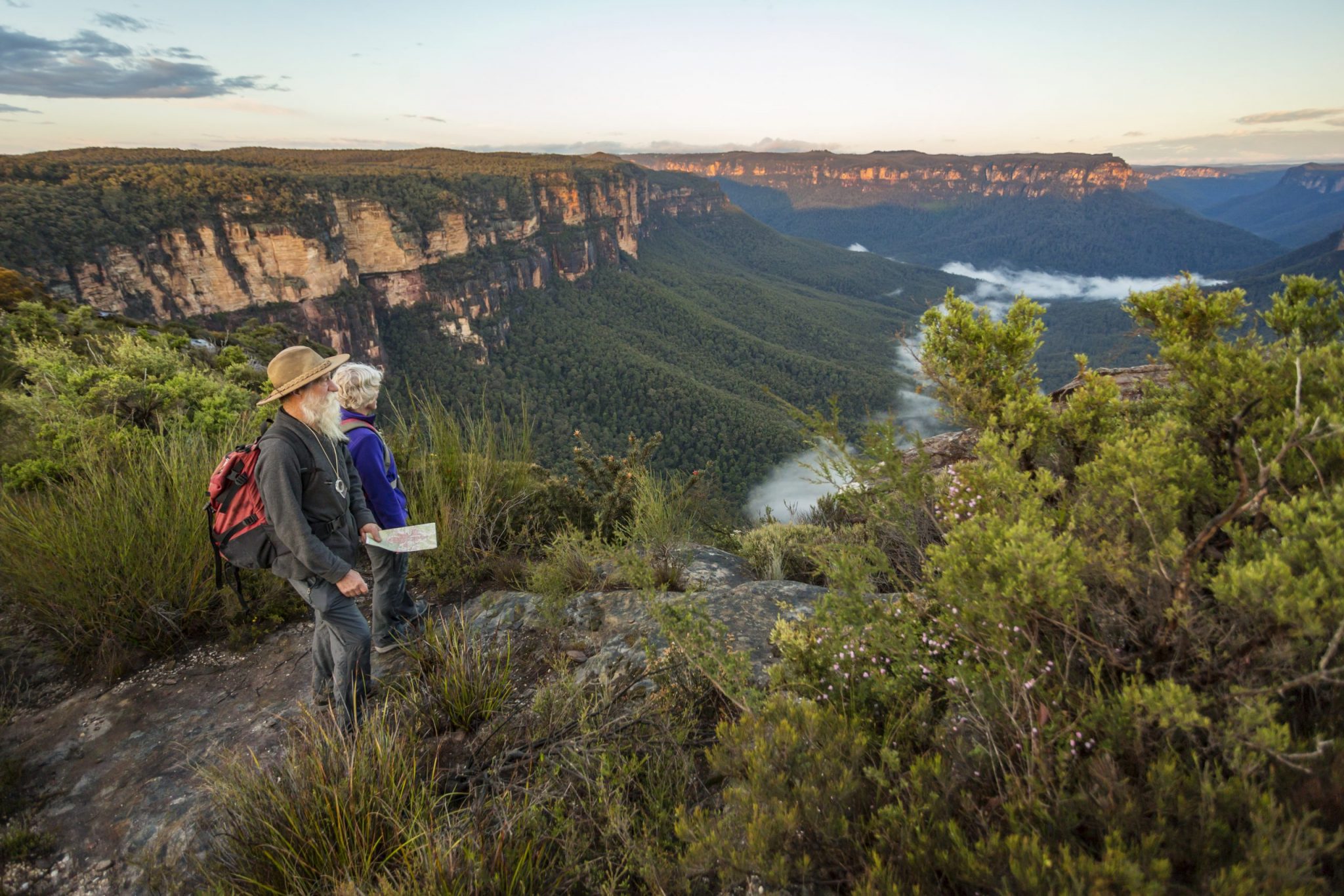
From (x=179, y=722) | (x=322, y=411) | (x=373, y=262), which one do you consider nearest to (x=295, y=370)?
(x=322, y=411)

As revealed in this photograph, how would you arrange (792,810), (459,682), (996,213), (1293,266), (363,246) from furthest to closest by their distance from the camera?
(996,213)
(1293,266)
(363,246)
(459,682)
(792,810)

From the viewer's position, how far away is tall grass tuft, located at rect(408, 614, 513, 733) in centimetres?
241

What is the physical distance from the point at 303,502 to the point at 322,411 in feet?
1.40

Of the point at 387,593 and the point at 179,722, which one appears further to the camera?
the point at 387,593

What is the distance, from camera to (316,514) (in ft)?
9.07

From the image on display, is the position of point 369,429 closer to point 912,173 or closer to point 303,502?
point 303,502

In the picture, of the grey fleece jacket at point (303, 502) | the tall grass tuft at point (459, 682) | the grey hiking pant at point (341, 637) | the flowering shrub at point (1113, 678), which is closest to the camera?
the flowering shrub at point (1113, 678)

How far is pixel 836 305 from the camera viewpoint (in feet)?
243

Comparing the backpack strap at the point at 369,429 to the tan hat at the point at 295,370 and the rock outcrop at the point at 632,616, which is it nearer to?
the tan hat at the point at 295,370

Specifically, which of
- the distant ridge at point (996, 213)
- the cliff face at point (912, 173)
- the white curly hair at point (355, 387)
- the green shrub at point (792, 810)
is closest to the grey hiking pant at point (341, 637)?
the white curly hair at point (355, 387)

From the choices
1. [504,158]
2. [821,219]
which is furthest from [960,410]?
[821,219]

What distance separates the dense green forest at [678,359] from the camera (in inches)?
1444

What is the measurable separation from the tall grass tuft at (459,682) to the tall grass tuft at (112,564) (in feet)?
5.32

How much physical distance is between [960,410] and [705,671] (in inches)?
56.6
